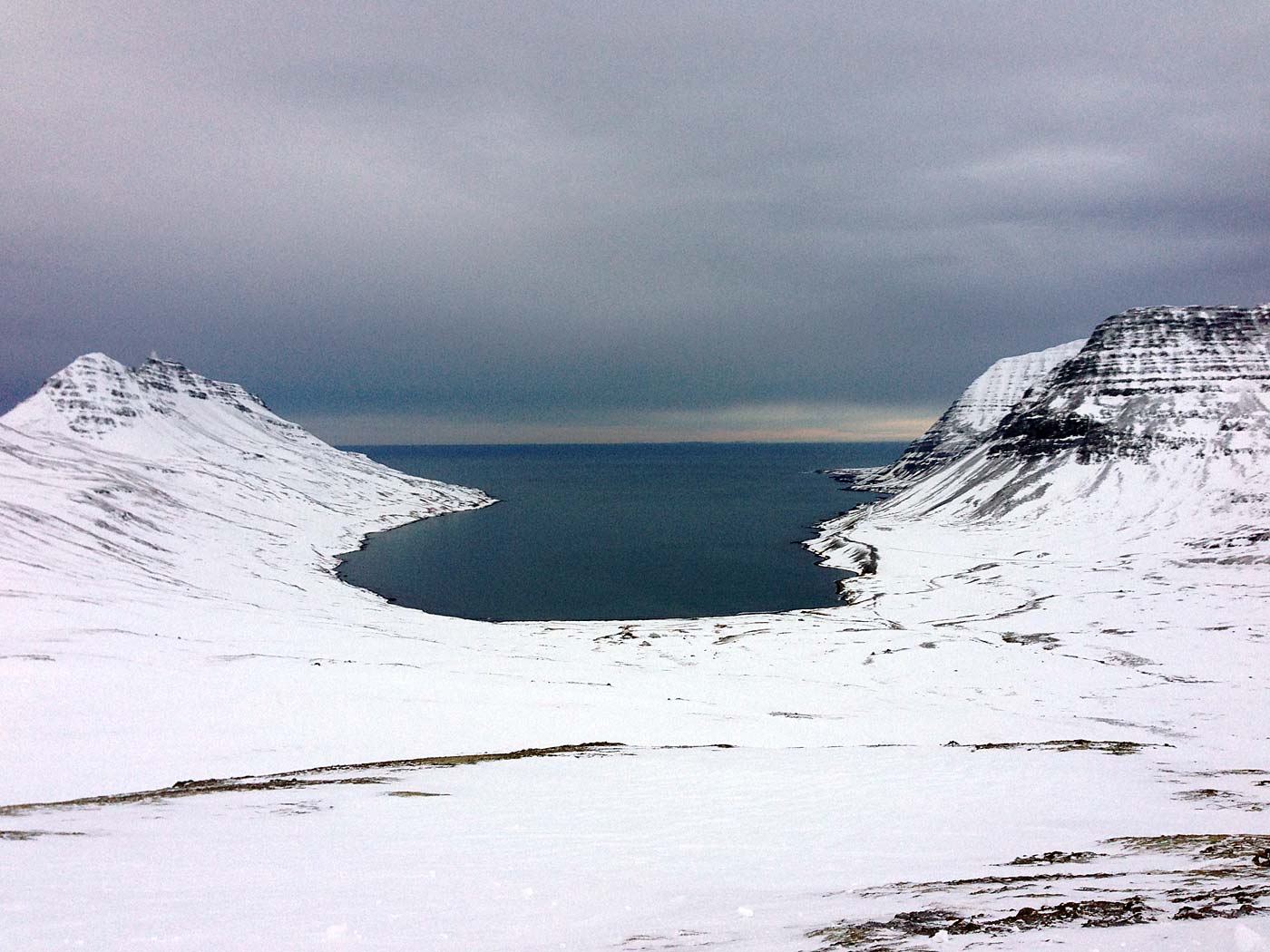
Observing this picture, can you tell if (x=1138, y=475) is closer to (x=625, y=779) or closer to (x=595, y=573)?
(x=595, y=573)

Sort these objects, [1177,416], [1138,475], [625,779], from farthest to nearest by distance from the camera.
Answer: [1177,416], [1138,475], [625,779]

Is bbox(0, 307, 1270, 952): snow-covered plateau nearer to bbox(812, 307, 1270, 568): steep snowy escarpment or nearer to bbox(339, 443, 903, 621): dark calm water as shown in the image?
bbox(339, 443, 903, 621): dark calm water

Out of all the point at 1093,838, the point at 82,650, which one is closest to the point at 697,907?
the point at 1093,838

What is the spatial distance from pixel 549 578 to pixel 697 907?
125680mm

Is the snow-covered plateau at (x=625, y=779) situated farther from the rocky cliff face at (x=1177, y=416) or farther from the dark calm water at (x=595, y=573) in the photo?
the rocky cliff face at (x=1177, y=416)

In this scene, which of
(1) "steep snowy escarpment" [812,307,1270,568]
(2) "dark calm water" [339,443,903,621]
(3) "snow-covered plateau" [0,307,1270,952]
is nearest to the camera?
(3) "snow-covered plateau" [0,307,1270,952]

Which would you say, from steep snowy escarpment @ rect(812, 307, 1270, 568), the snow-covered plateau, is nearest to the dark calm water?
steep snowy escarpment @ rect(812, 307, 1270, 568)

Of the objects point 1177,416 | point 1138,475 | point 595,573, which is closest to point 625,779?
point 595,573

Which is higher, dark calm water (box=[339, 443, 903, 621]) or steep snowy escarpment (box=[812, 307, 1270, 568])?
steep snowy escarpment (box=[812, 307, 1270, 568])

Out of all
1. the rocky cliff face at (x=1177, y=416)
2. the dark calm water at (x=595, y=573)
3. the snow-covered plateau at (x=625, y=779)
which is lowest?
the dark calm water at (x=595, y=573)

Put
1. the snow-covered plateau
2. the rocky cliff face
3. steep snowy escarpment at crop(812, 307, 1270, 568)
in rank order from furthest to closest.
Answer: the rocky cliff face, steep snowy escarpment at crop(812, 307, 1270, 568), the snow-covered plateau

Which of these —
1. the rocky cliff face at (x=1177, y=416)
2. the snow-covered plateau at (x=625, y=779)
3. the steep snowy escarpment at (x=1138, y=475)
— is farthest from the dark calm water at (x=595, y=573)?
the rocky cliff face at (x=1177, y=416)

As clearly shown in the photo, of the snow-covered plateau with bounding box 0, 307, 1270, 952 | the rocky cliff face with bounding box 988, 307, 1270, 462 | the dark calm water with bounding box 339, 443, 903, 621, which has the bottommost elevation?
the dark calm water with bounding box 339, 443, 903, 621

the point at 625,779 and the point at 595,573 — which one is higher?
the point at 625,779
